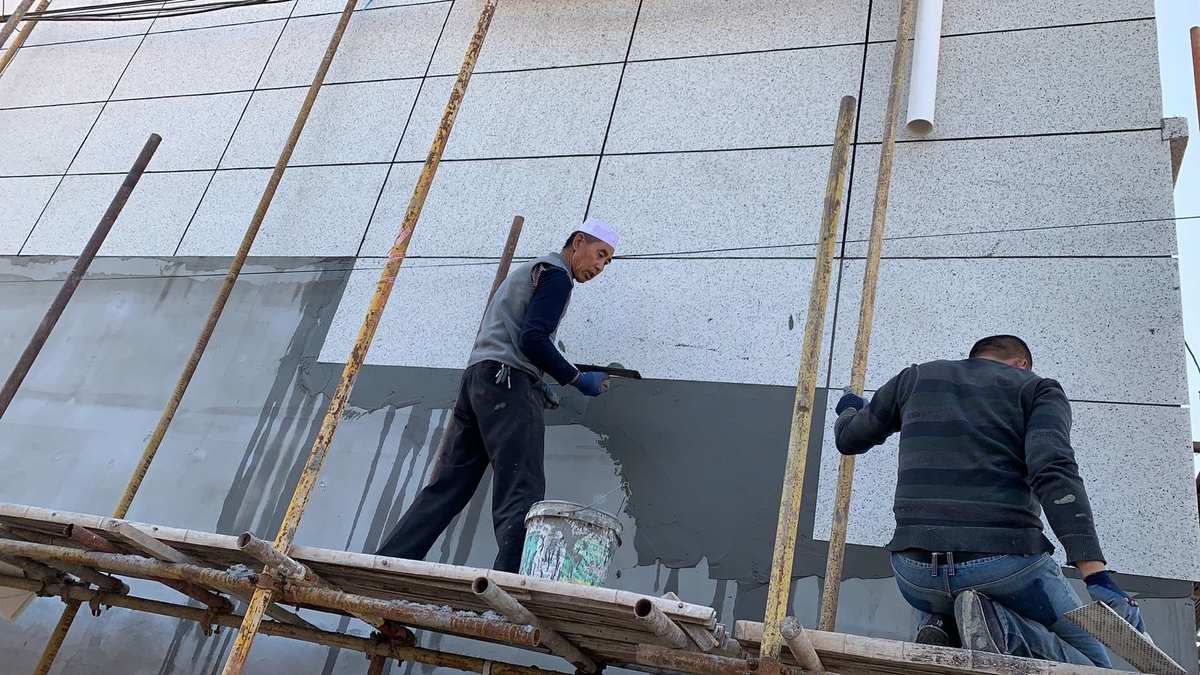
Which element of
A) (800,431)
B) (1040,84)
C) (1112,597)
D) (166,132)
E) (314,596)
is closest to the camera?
(1112,597)

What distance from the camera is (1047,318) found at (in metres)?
3.77

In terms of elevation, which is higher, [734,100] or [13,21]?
[13,21]

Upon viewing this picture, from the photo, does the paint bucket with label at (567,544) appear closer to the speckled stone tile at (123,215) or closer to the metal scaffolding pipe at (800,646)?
the metal scaffolding pipe at (800,646)

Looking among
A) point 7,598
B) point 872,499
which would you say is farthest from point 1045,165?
point 7,598

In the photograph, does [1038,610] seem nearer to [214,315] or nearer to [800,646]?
[800,646]

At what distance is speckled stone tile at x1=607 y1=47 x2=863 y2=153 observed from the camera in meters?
4.58

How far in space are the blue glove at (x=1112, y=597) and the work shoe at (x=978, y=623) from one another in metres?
0.26

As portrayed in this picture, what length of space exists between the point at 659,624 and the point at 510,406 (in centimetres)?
134

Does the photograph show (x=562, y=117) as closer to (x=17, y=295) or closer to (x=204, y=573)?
(x=204, y=573)

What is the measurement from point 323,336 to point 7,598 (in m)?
1.80

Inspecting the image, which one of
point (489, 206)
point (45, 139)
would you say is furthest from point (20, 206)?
point (489, 206)

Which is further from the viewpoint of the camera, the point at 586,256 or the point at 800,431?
the point at 586,256

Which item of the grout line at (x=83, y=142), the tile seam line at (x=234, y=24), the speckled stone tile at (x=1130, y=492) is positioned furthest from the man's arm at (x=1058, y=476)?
the grout line at (x=83, y=142)

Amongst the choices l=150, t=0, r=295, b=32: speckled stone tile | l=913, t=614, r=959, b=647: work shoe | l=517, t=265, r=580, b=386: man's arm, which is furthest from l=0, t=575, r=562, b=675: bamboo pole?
l=150, t=0, r=295, b=32: speckled stone tile
